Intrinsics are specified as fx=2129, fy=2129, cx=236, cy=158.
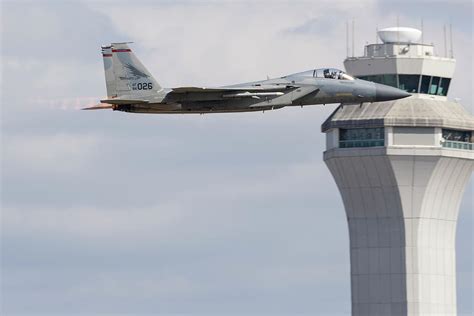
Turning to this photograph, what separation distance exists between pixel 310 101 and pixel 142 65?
11123mm

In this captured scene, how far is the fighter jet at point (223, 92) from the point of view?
13462cm

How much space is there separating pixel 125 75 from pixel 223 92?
7064 mm

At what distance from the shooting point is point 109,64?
13788 centimetres

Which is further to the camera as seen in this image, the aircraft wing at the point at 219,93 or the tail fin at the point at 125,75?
the tail fin at the point at 125,75

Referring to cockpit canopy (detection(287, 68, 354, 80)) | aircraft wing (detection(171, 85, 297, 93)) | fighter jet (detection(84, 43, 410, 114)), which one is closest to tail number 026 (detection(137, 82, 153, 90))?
fighter jet (detection(84, 43, 410, 114))

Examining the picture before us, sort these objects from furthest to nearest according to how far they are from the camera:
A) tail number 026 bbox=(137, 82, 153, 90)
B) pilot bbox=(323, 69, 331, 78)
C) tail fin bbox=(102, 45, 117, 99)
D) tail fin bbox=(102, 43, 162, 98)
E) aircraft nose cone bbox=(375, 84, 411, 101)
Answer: pilot bbox=(323, 69, 331, 78) → aircraft nose cone bbox=(375, 84, 411, 101) → tail fin bbox=(102, 45, 117, 99) → tail fin bbox=(102, 43, 162, 98) → tail number 026 bbox=(137, 82, 153, 90)

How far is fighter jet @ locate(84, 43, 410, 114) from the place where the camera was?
13462 cm

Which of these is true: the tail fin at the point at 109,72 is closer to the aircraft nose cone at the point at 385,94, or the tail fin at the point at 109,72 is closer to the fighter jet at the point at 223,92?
the fighter jet at the point at 223,92

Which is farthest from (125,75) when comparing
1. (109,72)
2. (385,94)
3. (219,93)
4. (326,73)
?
(385,94)

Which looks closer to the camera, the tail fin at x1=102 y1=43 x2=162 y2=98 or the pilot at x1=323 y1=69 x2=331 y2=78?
the tail fin at x1=102 y1=43 x2=162 y2=98

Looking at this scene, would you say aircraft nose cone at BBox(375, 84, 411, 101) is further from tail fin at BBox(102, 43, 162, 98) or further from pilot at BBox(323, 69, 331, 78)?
tail fin at BBox(102, 43, 162, 98)

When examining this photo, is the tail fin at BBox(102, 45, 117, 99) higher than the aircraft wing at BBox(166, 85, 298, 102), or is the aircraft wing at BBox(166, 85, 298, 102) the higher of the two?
the tail fin at BBox(102, 45, 117, 99)

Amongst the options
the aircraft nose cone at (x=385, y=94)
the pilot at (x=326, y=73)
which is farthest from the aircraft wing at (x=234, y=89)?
the aircraft nose cone at (x=385, y=94)

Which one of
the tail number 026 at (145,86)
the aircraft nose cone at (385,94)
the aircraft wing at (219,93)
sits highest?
the tail number 026 at (145,86)
